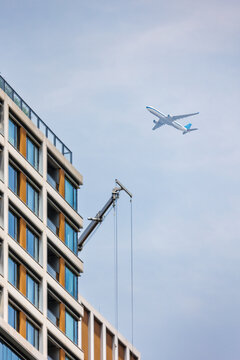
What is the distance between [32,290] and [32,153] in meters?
11.9

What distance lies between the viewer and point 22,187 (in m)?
94.1

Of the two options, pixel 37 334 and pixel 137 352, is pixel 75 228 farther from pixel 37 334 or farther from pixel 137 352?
pixel 137 352

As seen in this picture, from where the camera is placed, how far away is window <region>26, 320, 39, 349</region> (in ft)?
300

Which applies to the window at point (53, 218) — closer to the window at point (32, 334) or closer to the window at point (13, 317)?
the window at point (32, 334)

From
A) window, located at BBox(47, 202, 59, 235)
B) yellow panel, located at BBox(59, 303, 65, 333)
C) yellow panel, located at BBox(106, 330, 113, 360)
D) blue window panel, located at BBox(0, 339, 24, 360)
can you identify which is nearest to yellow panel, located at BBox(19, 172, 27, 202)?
window, located at BBox(47, 202, 59, 235)

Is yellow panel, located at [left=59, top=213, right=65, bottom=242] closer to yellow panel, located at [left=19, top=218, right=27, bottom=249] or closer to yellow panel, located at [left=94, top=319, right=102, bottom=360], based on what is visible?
yellow panel, located at [left=19, top=218, right=27, bottom=249]

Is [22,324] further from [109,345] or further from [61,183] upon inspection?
[109,345]

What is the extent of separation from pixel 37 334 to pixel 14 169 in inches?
533

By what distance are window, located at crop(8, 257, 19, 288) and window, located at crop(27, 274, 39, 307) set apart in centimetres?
209

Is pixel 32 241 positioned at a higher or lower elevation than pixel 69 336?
higher

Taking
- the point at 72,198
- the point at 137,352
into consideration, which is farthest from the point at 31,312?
the point at 137,352

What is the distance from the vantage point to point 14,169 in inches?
3681

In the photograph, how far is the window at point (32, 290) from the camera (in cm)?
9256

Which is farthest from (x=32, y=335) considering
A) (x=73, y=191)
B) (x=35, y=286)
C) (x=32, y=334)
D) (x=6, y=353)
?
(x=73, y=191)
